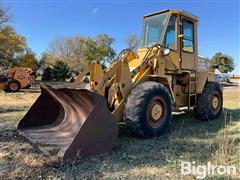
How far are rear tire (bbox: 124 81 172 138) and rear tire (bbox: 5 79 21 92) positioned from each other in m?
14.2

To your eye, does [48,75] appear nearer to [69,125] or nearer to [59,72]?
[59,72]

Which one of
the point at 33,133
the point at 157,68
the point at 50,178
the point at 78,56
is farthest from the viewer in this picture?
the point at 78,56

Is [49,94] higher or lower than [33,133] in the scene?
higher

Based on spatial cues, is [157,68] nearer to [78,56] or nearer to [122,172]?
[122,172]

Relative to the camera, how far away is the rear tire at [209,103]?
275 inches

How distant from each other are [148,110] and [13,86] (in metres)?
14.6

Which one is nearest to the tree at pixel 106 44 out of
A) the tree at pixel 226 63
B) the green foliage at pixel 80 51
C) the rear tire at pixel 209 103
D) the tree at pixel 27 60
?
the green foliage at pixel 80 51

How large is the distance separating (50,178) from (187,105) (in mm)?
4315

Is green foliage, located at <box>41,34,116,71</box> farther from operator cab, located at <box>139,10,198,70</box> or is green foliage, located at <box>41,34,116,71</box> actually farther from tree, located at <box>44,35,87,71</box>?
operator cab, located at <box>139,10,198,70</box>

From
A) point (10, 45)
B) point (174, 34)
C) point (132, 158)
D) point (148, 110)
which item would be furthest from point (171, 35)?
point (10, 45)

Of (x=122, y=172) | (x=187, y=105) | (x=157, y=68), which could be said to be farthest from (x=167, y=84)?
(x=122, y=172)

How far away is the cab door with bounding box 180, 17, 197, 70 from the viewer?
264 inches

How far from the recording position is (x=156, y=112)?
5.25 m

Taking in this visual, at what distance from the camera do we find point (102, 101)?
4082 mm
